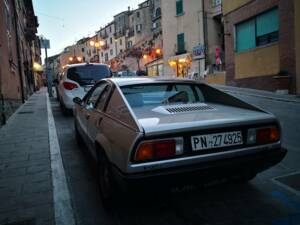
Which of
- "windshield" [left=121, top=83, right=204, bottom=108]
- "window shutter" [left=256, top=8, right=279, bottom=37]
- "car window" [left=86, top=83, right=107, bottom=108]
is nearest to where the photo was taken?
"windshield" [left=121, top=83, right=204, bottom=108]

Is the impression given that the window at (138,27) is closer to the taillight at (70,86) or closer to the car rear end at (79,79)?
the car rear end at (79,79)

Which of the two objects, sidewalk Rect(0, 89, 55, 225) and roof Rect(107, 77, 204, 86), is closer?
sidewalk Rect(0, 89, 55, 225)

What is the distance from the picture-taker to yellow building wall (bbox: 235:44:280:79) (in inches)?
627

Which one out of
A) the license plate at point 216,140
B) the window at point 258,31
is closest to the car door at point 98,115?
the license plate at point 216,140

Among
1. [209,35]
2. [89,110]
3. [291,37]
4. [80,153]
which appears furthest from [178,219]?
[209,35]

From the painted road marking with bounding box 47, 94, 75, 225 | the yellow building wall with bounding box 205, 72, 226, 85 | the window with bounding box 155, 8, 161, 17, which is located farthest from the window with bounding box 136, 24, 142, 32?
the painted road marking with bounding box 47, 94, 75, 225

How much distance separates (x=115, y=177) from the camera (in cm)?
304

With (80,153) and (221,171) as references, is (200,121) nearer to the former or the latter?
(221,171)

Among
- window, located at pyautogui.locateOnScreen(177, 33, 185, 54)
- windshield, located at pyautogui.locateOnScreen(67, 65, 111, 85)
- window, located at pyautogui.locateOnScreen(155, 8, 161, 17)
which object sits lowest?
windshield, located at pyautogui.locateOnScreen(67, 65, 111, 85)

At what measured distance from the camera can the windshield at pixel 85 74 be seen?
33.9 feet

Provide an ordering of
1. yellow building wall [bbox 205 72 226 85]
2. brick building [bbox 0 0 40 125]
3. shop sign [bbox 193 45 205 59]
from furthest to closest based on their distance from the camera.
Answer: shop sign [bbox 193 45 205 59], yellow building wall [bbox 205 72 226 85], brick building [bbox 0 0 40 125]

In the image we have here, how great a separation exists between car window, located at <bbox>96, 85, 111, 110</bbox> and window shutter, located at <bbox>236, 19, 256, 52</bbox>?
48.6 ft

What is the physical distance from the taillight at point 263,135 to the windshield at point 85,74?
771 centimetres

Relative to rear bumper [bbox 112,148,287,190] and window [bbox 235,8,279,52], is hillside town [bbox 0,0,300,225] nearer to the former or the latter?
rear bumper [bbox 112,148,287,190]
